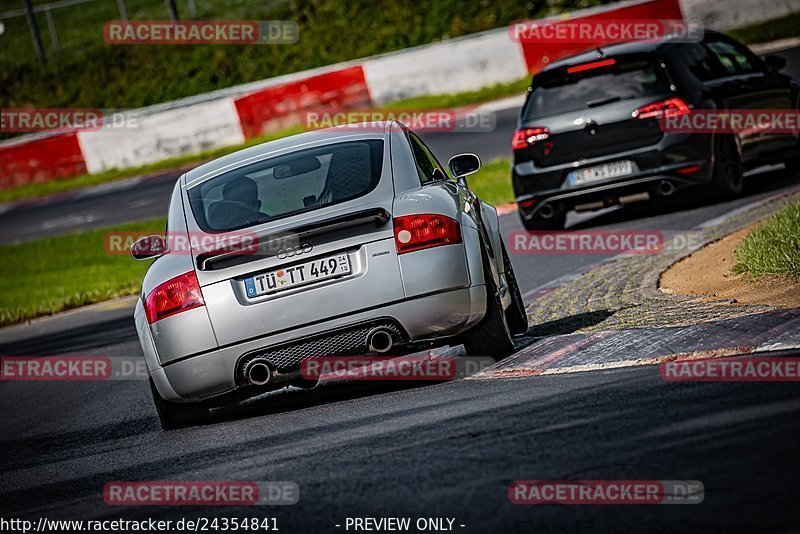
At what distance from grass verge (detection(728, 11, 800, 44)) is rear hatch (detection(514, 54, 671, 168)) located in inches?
571

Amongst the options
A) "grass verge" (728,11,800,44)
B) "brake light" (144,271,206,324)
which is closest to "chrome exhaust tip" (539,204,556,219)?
"brake light" (144,271,206,324)

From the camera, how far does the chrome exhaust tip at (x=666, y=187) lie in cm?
1355

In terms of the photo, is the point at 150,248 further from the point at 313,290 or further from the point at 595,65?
the point at 595,65

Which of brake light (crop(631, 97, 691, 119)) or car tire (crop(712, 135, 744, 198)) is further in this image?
car tire (crop(712, 135, 744, 198))

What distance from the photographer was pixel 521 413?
6.12 meters

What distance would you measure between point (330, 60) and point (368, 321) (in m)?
31.5

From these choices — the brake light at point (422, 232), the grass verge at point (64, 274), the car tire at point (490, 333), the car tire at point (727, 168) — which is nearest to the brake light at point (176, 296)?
the brake light at point (422, 232)

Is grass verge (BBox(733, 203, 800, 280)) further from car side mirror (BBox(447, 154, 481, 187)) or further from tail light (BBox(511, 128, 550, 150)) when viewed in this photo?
tail light (BBox(511, 128, 550, 150))

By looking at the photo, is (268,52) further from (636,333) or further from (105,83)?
(636,333)

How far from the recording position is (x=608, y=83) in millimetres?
13703

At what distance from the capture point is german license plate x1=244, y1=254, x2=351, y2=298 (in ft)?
23.7

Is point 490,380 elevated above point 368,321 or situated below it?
below

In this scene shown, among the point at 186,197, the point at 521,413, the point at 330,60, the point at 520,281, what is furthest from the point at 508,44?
the point at 521,413

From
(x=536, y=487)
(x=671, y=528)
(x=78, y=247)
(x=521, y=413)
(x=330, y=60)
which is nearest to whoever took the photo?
(x=671, y=528)
